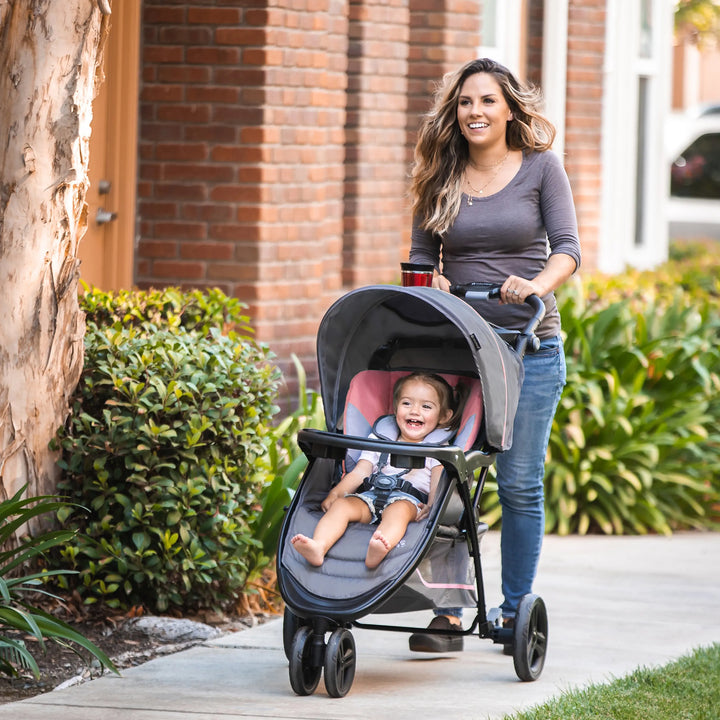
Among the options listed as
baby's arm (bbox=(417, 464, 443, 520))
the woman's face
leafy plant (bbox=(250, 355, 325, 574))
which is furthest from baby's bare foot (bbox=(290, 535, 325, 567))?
the woman's face

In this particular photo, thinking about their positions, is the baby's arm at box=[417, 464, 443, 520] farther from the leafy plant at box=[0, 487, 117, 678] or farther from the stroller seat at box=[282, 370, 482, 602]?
the leafy plant at box=[0, 487, 117, 678]

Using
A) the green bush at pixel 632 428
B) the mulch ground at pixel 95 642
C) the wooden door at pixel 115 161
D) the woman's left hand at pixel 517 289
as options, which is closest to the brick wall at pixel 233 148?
the wooden door at pixel 115 161

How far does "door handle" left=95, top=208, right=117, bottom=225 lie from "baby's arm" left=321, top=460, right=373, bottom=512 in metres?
3.28

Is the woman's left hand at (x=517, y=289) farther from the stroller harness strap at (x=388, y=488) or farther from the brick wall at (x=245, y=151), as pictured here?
the brick wall at (x=245, y=151)

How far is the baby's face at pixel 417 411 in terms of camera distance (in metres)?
5.29

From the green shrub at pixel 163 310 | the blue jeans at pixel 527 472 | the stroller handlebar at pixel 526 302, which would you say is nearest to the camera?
the stroller handlebar at pixel 526 302

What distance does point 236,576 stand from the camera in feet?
20.3

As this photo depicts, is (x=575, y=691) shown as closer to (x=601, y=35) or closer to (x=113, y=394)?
(x=113, y=394)

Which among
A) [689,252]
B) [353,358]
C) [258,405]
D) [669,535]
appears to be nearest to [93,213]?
[258,405]

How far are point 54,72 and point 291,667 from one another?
2494 mm

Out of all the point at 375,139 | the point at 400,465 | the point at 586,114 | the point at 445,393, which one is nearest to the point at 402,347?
the point at 445,393

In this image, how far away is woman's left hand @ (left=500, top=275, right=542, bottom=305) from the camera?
527cm

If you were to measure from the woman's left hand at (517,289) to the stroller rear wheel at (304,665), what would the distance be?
136 centimetres

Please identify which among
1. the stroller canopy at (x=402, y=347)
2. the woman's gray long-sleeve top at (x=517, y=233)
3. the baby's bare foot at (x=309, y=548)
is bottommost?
the baby's bare foot at (x=309, y=548)
